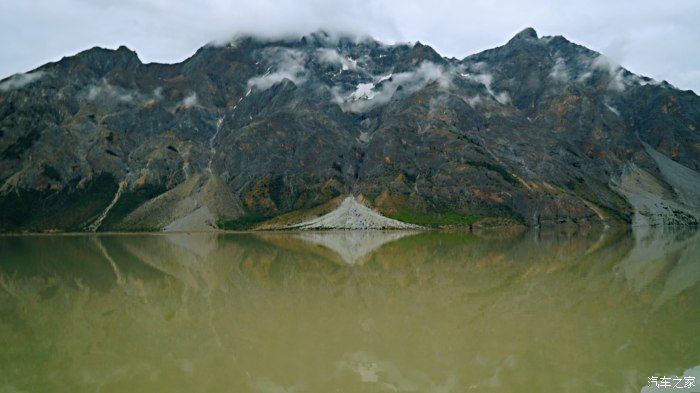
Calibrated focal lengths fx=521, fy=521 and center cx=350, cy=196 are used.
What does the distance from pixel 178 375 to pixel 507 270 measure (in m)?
39.7

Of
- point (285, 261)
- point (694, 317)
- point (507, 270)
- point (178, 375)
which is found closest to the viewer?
point (178, 375)

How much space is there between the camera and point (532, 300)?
3562 centimetres

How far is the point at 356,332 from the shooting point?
27.3 metres

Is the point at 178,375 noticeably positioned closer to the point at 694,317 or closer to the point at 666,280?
the point at 694,317

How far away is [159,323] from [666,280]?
132 feet

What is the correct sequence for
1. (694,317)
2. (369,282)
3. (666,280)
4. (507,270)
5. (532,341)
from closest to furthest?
(532,341) < (694,317) < (666,280) < (369,282) < (507,270)

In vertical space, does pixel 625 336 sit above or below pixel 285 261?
above

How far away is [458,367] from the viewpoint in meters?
21.5

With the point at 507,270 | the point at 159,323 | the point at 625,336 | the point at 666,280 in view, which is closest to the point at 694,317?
the point at 625,336

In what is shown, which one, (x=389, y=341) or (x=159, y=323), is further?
(x=159, y=323)

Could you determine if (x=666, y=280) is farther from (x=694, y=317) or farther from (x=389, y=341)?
(x=389, y=341)

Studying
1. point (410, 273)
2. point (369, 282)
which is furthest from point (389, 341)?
point (410, 273)

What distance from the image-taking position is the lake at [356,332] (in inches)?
803

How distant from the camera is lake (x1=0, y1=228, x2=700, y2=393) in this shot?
20.4m
